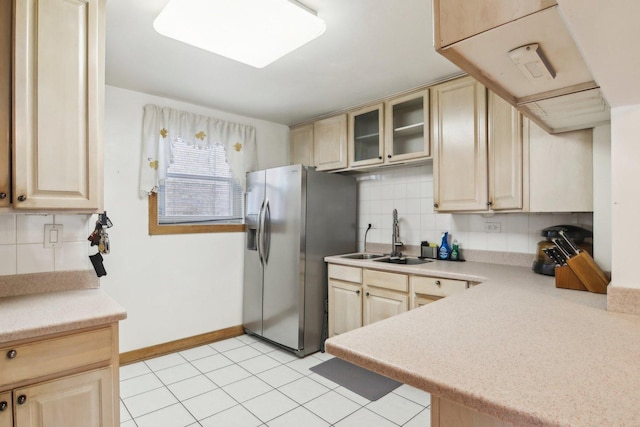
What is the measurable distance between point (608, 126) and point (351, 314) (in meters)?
2.14

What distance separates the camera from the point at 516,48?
92 centimetres

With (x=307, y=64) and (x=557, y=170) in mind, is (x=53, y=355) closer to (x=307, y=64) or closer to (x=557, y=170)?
(x=307, y=64)

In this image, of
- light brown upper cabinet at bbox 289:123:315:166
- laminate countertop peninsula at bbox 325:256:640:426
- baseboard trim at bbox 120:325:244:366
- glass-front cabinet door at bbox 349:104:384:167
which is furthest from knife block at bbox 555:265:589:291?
baseboard trim at bbox 120:325:244:366

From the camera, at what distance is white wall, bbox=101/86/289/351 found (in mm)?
2816

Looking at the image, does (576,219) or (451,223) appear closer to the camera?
(576,219)

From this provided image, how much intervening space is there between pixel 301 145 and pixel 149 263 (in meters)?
1.92

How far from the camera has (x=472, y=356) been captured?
0.81 metres

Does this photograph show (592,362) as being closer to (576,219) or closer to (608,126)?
(608,126)

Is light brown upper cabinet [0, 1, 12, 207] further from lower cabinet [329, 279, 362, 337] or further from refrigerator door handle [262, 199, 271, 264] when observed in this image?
lower cabinet [329, 279, 362, 337]

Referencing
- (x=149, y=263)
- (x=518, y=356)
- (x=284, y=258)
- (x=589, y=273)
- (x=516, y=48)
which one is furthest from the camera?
(x=284, y=258)

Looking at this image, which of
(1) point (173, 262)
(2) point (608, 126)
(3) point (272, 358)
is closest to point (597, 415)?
(2) point (608, 126)

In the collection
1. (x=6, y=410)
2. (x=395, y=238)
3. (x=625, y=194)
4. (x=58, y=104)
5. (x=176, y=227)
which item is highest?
(x=58, y=104)

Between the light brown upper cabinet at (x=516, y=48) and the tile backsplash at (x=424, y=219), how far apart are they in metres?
1.35

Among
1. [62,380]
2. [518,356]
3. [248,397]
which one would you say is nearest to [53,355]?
[62,380]
